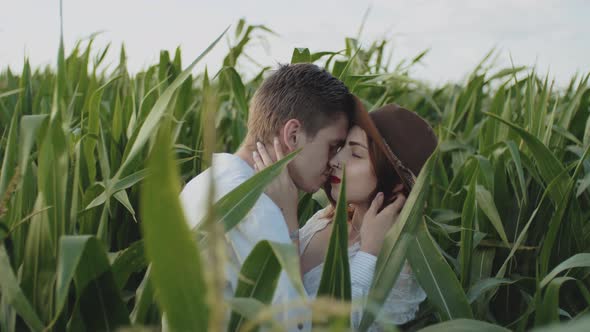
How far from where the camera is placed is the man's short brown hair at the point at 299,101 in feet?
5.18

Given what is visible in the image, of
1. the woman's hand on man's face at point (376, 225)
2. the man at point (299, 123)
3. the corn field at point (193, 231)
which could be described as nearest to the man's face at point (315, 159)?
the man at point (299, 123)

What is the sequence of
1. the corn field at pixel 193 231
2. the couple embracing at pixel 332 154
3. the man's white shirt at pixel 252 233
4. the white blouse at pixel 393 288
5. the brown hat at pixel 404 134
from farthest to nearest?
the brown hat at pixel 404 134 → the couple embracing at pixel 332 154 → the white blouse at pixel 393 288 → the man's white shirt at pixel 252 233 → the corn field at pixel 193 231

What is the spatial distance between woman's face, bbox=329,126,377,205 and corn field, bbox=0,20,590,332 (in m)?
0.16

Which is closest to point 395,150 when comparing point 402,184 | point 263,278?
point 402,184

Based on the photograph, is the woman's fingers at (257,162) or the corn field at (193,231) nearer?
the corn field at (193,231)

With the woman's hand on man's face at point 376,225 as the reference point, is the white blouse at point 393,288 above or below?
below

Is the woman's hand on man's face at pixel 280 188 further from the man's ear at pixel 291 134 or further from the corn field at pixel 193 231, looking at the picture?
the corn field at pixel 193 231

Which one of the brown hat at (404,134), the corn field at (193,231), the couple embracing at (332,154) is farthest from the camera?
the brown hat at (404,134)

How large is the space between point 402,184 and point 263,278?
0.76 meters

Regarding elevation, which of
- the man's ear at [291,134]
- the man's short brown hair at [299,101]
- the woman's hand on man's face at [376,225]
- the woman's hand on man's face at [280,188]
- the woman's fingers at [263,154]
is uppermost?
the man's short brown hair at [299,101]

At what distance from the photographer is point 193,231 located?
94 centimetres

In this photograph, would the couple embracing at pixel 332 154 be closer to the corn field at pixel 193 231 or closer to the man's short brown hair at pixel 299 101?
the man's short brown hair at pixel 299 101

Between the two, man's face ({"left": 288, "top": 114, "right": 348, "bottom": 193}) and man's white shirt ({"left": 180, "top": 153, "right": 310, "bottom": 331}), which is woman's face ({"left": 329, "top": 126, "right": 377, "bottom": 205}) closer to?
man's face ({"left": 288, "top": 114, "right": 348, "bottom": 193})

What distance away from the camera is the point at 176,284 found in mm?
521
